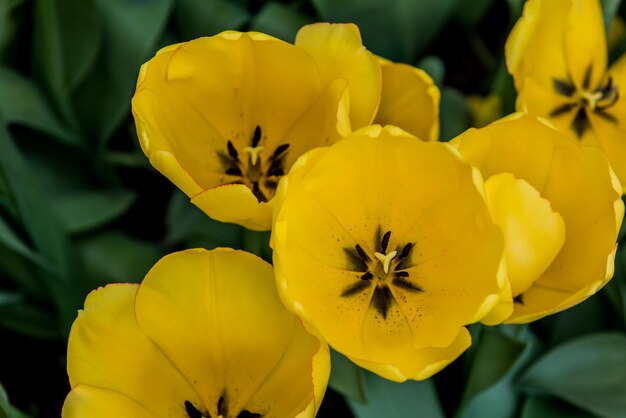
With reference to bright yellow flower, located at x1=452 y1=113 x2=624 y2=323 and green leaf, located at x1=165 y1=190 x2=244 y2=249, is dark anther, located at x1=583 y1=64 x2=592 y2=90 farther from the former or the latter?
green leaf, located at x1=165 y1=190 x2=244 y2=249

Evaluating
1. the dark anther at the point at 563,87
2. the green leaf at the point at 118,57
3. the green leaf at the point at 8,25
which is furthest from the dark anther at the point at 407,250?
the green leaf at the point at 8,25

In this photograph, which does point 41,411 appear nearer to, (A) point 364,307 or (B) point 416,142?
(A) point 364,307

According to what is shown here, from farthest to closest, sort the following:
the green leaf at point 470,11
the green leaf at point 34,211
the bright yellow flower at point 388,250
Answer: the green leaf at point 470,11 < the green leaf at point 34,211 < the bright yellow flower at point 388,250

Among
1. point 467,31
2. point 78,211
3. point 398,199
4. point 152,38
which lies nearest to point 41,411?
point 78,211

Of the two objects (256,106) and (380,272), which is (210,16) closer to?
(256,106)

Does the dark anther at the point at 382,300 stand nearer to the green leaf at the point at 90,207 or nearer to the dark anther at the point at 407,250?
the dark anther at the point at 407,250

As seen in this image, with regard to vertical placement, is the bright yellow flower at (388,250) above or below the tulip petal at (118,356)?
above

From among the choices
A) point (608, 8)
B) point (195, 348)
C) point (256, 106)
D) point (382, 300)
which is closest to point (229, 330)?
point (195, 348)

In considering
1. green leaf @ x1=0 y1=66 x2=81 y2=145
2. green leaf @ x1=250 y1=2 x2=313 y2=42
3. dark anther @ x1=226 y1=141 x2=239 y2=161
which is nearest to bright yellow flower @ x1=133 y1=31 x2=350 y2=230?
dark anther @ x1=226 y1=141 x2=239 y2=161
